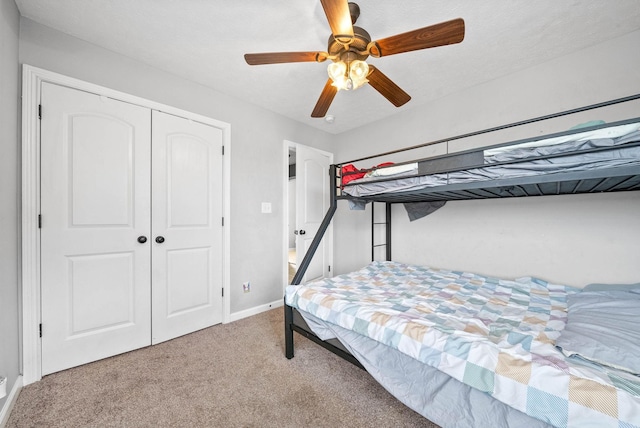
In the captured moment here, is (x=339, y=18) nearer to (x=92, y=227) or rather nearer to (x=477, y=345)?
(x=477, y=345)

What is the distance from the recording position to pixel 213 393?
1476mm

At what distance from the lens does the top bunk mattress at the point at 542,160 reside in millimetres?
1115

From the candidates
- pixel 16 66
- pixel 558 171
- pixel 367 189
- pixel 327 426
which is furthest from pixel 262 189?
pixel 558 171

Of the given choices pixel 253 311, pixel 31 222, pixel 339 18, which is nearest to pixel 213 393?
pixel 253 311

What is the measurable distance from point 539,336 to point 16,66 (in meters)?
3.30

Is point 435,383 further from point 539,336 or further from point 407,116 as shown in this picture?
point 407,116

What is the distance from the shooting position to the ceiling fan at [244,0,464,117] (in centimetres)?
115

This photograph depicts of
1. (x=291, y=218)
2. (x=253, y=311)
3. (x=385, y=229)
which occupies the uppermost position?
(x=291, y=218)

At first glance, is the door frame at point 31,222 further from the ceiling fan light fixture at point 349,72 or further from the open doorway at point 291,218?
the open doorway at point 291,218

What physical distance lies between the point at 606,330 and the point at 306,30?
2.29 metres

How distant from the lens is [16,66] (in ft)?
5.01

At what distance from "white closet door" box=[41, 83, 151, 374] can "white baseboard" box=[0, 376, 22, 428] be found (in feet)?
0.47

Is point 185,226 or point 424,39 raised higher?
point 424,39

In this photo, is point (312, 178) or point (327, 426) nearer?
point (327, 426)
